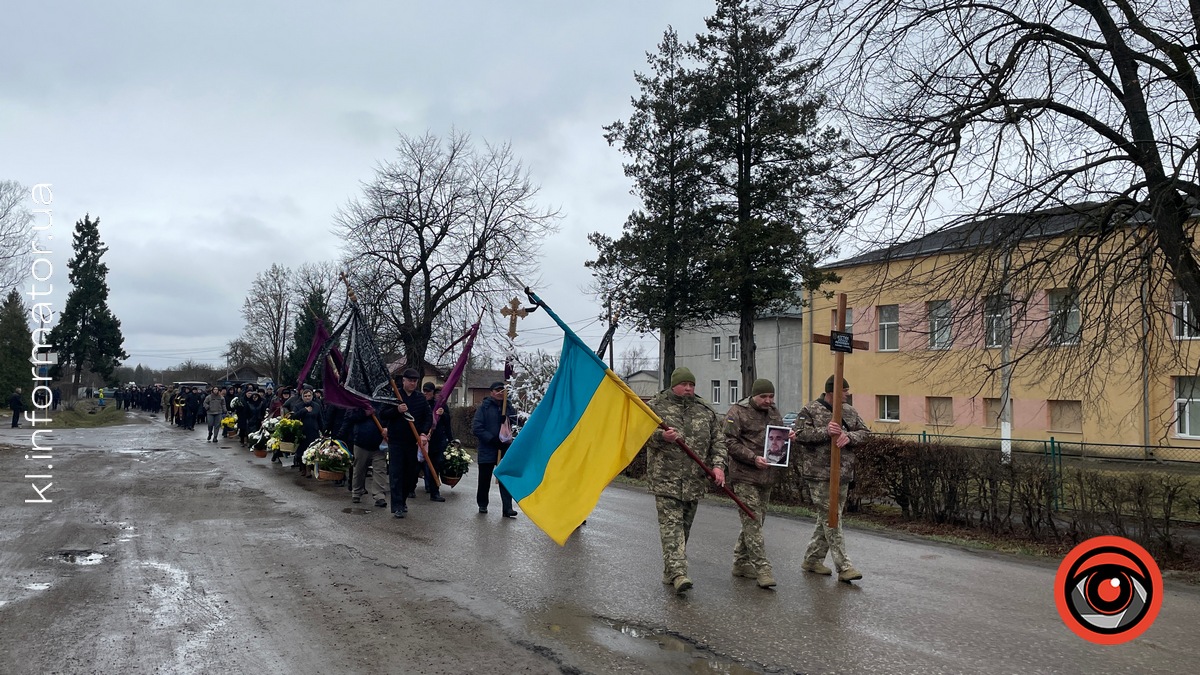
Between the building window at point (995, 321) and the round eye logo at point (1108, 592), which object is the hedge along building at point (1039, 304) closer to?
the building window at point (995, 321)

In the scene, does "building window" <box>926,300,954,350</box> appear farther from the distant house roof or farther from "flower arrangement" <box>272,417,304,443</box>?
"flower arrangement" <box>272,417,304,443</box>

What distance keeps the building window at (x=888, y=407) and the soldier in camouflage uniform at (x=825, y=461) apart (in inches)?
1269

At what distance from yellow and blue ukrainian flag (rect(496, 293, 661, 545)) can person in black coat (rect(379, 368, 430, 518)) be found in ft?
13.5

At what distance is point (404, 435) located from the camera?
40.1ft

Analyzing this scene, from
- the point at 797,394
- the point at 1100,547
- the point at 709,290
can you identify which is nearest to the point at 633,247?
the point at 709,290

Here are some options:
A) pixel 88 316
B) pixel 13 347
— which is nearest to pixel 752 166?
pixel 13 347

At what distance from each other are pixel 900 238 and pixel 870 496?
Result: 424 centimetres

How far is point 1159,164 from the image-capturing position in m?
9.74

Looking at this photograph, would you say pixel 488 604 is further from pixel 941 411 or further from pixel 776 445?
pixel 941 411

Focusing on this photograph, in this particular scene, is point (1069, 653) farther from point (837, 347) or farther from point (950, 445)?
point (950, 445)

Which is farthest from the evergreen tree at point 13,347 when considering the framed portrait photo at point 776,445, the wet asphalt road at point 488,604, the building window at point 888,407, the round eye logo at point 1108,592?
the round eye logo at point 1108,592

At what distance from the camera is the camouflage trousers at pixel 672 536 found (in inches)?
289

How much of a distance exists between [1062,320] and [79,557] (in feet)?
37.8

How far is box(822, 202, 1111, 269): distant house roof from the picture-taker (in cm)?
1041
